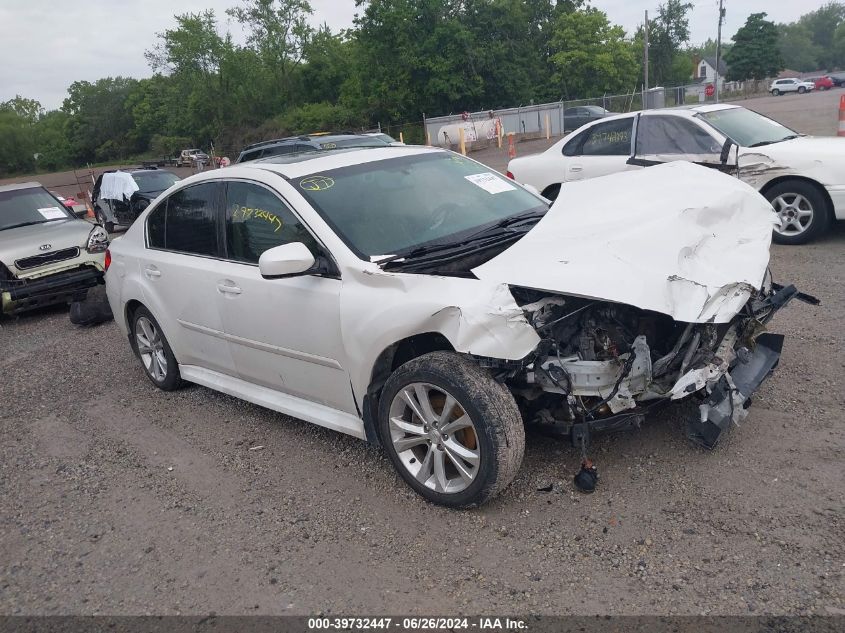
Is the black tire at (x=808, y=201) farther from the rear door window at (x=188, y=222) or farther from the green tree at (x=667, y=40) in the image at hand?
the green tree at (x=667, y=40)

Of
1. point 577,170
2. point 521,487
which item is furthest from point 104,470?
point 577,170

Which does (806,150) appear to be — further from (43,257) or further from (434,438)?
(43,257)

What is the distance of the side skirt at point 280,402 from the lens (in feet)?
12.5

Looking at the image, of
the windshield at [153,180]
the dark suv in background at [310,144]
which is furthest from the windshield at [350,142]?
the windshield at [153,180]

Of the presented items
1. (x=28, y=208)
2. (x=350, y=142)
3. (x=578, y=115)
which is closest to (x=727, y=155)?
(x=350, y=142)

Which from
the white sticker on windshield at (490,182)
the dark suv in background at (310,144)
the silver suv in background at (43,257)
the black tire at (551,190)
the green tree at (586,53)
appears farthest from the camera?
the green tree at (586,53)

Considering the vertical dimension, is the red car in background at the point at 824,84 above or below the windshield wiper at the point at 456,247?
below

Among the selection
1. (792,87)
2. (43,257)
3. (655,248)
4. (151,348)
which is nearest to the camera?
(655,248)

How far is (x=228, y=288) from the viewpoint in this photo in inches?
168

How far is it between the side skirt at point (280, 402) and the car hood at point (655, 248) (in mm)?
1182

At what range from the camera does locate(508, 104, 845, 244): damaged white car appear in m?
7.21

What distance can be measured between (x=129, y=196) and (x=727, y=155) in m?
12.8

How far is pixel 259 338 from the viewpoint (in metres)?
4.12

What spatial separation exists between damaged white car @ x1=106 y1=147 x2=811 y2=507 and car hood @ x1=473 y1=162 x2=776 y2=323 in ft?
0.04
